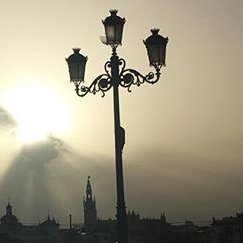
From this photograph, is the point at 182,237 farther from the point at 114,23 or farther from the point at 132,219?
the point at 114,23

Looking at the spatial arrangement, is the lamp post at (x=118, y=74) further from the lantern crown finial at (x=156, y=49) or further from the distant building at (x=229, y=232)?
the distant building at (x=229, y=232)

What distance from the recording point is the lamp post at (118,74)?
1027cm

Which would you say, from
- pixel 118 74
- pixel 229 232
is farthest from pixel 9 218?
pixel 118 74

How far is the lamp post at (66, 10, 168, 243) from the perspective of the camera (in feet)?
33.7

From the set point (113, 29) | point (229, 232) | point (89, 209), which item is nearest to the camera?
point (113, 29)

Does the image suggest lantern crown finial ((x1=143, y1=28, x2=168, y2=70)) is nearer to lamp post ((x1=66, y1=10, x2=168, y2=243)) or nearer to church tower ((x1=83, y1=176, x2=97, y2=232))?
lamp post ((x1=66, y1=10, x2=168, y2=243))

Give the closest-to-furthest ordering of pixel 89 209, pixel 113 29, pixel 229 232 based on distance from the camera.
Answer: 1. pixel 113 29
2. pixel 229 232
3. pixel 89 209

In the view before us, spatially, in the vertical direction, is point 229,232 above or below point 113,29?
above

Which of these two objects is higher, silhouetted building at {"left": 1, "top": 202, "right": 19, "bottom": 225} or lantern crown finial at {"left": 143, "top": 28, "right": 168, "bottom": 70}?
silhouetted building at {"left": 1, "top": 202, "right": 19, "bottom": 225}

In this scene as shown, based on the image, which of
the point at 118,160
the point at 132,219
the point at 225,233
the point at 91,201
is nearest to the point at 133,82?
the point at 118,160

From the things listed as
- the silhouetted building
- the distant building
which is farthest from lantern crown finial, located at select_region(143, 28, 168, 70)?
the silhouetted building

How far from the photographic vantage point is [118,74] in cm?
1090

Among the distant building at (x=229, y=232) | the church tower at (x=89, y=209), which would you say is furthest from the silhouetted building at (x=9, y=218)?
the distant building at (x=229, y=232)

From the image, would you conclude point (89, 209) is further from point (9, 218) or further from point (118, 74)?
point (118, 74)
